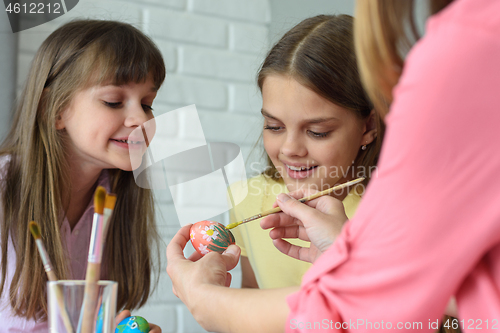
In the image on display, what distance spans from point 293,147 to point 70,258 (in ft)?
2.06

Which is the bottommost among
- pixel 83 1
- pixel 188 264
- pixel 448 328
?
pixel 448 328

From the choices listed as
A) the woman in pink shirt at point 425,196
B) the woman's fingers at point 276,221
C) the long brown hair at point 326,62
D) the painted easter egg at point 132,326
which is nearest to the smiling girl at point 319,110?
the long brown hair at point 326,62

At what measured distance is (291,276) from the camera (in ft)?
4.03

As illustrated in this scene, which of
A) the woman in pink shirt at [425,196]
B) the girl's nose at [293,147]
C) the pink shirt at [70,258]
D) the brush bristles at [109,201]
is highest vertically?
the woman in pink shirt at [425,196]

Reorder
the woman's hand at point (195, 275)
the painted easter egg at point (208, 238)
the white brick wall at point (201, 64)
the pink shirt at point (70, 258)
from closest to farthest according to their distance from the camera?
the woman's hand at point (195, 275) → the painted easter egg at point (208, 238) → the pink shirt at point (70, 258) → the white brick wall at point (201, 64)

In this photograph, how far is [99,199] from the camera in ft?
1.44

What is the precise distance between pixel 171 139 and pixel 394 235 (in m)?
1.12

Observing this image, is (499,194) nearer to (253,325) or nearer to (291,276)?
(253,325)

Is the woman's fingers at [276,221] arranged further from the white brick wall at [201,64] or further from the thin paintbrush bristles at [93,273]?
the white brick wall at [201,64]

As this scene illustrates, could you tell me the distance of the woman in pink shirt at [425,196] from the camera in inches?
12.7

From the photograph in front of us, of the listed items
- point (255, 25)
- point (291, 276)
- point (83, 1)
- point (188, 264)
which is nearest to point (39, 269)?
point (188, 264)

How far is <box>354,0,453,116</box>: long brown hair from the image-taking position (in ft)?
1.27

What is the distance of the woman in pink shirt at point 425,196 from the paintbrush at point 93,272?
0.20 m

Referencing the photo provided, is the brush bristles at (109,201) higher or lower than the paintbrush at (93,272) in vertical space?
higher
